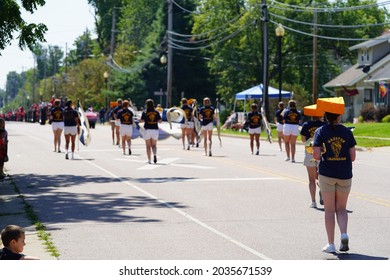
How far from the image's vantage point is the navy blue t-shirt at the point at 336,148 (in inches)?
405

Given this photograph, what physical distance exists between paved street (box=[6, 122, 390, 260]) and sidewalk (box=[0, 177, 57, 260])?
0.80 feet

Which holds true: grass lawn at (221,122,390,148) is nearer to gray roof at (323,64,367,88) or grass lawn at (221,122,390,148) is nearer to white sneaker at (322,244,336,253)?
gray roof at (323,64,367,88)

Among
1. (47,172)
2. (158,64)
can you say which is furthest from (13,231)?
(158,64)

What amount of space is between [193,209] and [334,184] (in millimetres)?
4574

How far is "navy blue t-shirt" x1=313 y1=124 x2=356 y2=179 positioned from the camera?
1028cm

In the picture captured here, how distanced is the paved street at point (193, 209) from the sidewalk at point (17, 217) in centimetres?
24

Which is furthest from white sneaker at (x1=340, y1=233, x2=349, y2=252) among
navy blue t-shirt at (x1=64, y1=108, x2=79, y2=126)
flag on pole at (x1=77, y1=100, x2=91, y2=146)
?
flag on pole at (x1=77, y1=100, x2=91, y2=146)

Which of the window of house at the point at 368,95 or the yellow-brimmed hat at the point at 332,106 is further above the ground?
the window of house at the point at 368,95

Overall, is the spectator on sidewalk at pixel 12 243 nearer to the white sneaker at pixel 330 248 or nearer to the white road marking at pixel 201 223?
the white road marking at pixel 201 223

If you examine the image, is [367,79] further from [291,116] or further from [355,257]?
[355,257]

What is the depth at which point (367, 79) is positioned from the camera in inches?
2662

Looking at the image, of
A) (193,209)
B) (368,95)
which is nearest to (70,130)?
(193,209)

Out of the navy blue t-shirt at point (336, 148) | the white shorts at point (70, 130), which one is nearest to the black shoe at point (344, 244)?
the navy blue t-shirt at point (336, 148)

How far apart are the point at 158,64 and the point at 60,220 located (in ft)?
222
